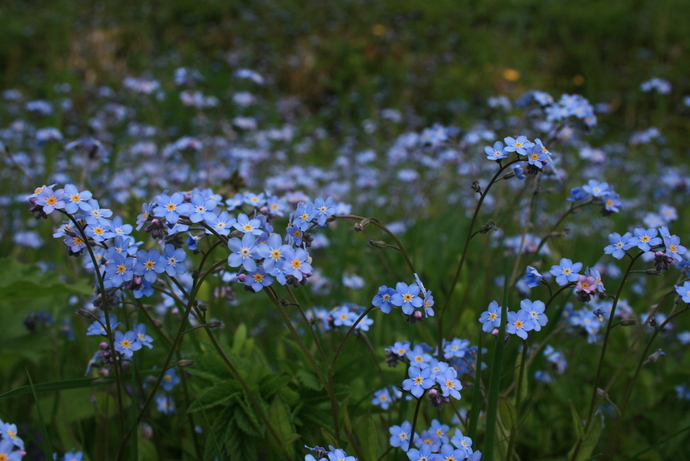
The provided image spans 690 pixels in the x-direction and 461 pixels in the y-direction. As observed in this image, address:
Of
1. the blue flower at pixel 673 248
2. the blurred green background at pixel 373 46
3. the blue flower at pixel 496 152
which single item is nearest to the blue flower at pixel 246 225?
the blue flower at pixel 496 152

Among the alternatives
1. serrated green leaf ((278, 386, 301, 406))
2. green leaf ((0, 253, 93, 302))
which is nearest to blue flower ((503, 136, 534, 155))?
serrated green leaf ((278, 386, 301, 406))

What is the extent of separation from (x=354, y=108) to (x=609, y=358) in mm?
7560

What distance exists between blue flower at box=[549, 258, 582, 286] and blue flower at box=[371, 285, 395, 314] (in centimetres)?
50

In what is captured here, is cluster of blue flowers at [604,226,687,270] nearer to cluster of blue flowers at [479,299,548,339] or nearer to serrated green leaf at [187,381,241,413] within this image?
cluster of blue flowers at [479,299,548,339]

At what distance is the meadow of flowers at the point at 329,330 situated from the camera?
168 cm

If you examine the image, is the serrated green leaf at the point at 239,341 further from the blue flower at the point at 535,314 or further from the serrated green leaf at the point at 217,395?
the blue flower at the point at 535,314

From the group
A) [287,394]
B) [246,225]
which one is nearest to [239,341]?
[287,394]

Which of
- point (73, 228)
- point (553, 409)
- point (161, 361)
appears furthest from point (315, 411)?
point (553, 409)

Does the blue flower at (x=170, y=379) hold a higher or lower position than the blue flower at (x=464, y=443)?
higher

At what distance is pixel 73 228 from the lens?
1.75 metres

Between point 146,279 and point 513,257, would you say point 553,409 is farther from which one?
point 146,279

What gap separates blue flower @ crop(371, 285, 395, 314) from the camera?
1.69 meters

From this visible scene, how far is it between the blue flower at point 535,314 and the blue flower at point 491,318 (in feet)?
0.29

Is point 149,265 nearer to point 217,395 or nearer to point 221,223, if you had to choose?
point 221,223
